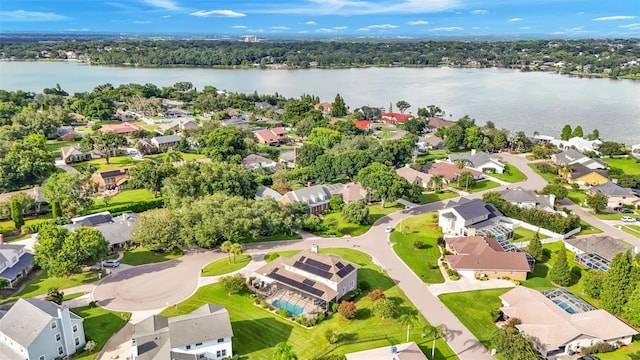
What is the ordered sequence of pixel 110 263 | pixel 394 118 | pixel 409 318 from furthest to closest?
1. pixel 394 118
2. pixel 110 263
3. pixel 409 318

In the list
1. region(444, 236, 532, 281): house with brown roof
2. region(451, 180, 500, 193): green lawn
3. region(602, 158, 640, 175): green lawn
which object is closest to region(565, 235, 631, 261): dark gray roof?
region(444, 236, 532, 281): house with brown roof

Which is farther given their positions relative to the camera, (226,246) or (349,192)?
(349,192)

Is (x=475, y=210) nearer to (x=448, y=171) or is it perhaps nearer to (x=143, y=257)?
(x=448, y=171)

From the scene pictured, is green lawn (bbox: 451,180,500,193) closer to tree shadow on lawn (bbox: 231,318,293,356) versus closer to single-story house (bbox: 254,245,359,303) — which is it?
single-story house (bbox: 254,245,359,303)

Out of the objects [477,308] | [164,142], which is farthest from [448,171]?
[164,142]

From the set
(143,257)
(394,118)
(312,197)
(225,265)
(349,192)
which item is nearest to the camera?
(225,265)

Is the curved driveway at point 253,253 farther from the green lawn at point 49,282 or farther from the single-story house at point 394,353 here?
the single-story house at point 394,353
